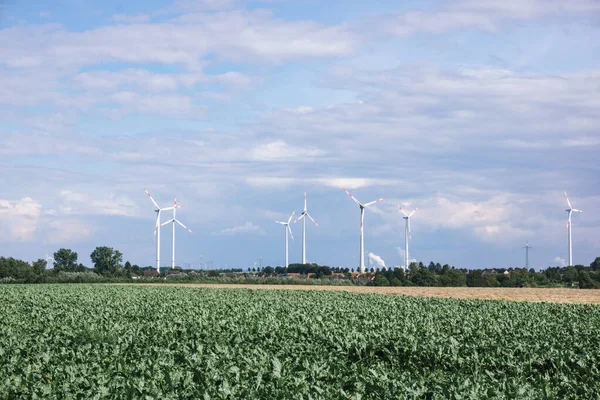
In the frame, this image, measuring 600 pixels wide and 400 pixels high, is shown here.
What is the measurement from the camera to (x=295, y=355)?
2164 centimetres

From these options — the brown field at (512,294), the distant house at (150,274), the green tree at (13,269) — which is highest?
the green tree at (13,269)

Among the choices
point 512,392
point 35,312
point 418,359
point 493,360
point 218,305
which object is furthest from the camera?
point 218,305

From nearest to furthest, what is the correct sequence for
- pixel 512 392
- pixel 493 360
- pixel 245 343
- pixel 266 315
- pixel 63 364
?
pixel 512 392 < pixel 63 364 < pixel 493 360 < pixel 245 343 < pixel 266 315

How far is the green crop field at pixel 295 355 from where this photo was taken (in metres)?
15.1

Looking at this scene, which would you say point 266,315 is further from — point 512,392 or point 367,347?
point 512,392

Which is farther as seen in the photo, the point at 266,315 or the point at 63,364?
the point at 266,315

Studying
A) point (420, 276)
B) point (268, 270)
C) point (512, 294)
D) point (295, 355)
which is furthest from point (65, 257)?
point (295, 355)

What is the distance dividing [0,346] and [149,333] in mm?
5619

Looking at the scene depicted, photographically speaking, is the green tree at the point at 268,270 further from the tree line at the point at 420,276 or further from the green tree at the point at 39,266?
the green tree at the point at 39,266

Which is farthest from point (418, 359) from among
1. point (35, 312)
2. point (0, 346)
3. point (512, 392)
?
point (35, 312)

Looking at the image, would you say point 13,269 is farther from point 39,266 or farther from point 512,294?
point 512,294

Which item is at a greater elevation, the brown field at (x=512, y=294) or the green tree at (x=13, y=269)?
the green tree at (x=13, y=269)

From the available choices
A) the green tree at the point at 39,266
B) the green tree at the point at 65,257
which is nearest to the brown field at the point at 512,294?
the green tree at the point at 39,266

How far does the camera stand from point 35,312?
3700 centimetres
